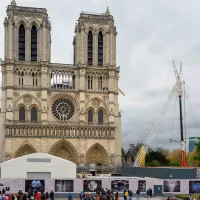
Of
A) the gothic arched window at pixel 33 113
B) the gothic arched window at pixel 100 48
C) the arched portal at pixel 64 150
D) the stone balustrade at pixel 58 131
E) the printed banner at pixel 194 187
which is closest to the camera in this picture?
the printed banner at pixel 194 187

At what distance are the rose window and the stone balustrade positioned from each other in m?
2.90

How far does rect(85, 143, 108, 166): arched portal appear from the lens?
72438 mm

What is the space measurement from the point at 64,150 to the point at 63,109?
7500 millimetres

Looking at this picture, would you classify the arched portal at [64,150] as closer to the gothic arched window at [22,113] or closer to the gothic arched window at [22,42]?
the gothic arched window at [22,113]

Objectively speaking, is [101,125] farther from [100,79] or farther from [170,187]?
[170,187]

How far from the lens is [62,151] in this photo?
238 ft

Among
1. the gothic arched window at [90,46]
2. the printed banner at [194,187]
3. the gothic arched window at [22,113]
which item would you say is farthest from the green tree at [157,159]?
the printed banner at [194,187]

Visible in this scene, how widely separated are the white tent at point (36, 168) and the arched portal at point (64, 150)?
2293 cm

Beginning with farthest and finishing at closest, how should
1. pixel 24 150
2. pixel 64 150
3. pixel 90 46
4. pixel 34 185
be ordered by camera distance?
1. pixel 90 46
2. pixel 64 150
3. pixel 24 150
4. pixel 34 185

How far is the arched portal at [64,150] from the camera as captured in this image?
71.1 meters

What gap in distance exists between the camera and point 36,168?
46.8 metres

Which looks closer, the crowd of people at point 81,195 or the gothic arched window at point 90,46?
the crowd of people at point 81,195

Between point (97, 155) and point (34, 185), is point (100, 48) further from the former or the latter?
point (34, 185)

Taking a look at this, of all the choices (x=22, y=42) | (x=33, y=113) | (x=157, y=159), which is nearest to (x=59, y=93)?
(x=33, y=113)
